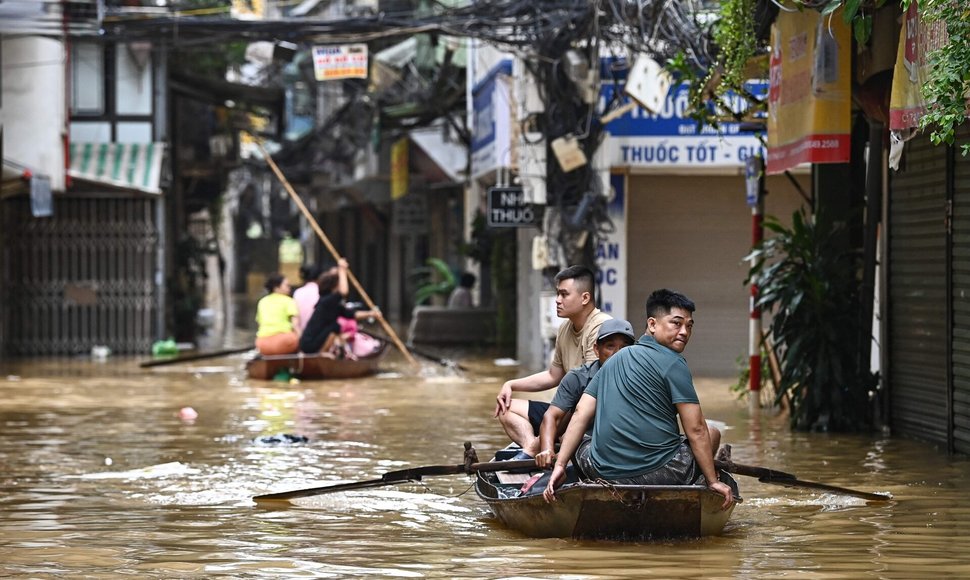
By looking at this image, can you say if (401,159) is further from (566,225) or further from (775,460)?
(775,460)

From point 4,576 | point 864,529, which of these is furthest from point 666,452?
point 4,576

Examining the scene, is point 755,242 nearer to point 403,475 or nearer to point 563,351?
point 563,351

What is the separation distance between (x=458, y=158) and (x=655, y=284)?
1213 centimetres

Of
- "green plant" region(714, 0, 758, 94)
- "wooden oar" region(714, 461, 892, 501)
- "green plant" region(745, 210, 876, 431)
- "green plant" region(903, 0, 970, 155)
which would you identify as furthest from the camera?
"green plant" region(745, 210, 876, 431)

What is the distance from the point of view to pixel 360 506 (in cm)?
945

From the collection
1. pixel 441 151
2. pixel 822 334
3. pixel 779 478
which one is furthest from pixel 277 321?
pixel 441 151

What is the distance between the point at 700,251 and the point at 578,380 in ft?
39.5

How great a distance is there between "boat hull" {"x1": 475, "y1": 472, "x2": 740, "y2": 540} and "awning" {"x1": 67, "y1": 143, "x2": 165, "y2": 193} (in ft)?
58.7

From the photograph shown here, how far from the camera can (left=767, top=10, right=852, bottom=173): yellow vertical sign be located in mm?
11469

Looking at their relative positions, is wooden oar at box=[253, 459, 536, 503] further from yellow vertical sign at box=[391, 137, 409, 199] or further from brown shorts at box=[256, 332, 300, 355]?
yellow vertical sign at box=[391, 137, 409, 199]

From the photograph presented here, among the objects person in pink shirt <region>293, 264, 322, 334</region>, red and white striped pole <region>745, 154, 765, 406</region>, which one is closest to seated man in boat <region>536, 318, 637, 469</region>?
red and white striped pole <region>745, 154, 765, 406</region>

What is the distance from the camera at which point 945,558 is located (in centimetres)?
744

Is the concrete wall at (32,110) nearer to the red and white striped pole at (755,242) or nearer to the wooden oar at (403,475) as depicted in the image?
the red and white striped pole at (755,242)

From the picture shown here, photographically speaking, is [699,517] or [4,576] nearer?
[4,576]
